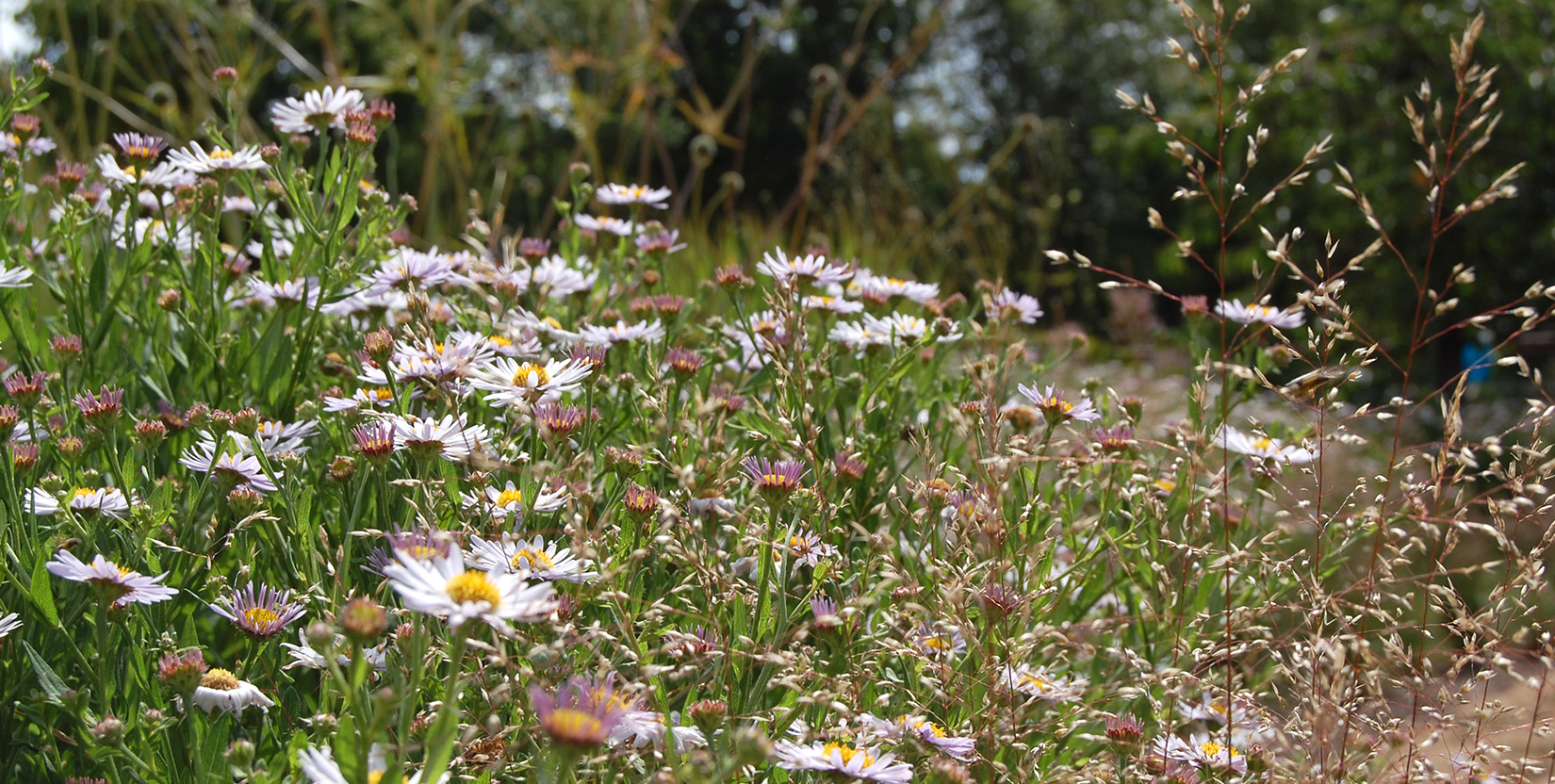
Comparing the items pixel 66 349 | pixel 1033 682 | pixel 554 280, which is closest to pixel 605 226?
pixel 554 280

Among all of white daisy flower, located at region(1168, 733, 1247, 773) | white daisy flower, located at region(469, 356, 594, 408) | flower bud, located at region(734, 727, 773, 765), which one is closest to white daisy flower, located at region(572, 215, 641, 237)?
white daisy flower, located at region(469, 356, 594, 408)

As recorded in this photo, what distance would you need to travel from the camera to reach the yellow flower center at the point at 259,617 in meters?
1.03

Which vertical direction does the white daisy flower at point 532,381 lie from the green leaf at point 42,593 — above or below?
above

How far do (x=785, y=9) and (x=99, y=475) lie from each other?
340 centimetres

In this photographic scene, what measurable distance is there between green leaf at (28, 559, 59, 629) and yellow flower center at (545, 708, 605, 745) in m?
0.61

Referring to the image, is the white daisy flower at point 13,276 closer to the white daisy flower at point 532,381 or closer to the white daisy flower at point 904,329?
the white daisy flower at point 532,381

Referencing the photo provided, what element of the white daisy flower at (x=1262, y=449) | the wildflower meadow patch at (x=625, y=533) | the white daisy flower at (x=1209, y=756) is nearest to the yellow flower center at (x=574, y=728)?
the wildflower meadow patch at (x=625, y=533)

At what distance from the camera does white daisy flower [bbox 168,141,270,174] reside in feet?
4.92

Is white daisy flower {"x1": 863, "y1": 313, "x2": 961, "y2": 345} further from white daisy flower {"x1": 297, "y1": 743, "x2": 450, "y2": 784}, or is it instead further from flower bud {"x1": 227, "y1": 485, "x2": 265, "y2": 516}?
white daisy flower {"x1": 297, "y1": 743, "x2": 450, "y2": 784}

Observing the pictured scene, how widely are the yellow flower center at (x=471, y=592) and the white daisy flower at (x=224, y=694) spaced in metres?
0.30

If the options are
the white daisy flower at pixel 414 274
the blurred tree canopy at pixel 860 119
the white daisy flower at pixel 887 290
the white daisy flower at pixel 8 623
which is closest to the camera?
A: the white daisy flower at pixel 8 623

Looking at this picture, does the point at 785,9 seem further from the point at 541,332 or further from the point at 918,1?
the point at 918,1

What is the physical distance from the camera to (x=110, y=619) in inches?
39.1

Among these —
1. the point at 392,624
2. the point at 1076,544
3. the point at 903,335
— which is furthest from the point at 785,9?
the point at 392,624
